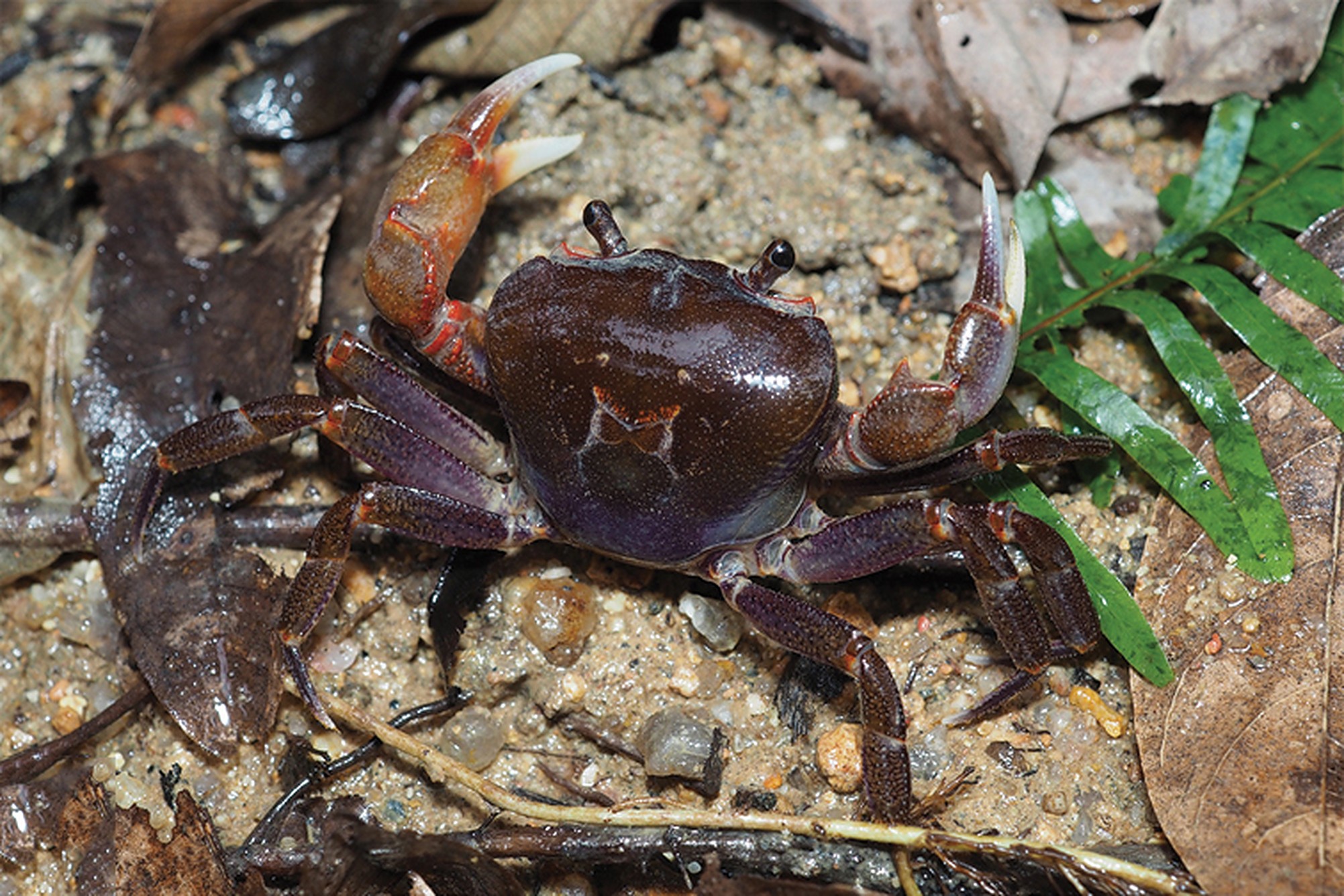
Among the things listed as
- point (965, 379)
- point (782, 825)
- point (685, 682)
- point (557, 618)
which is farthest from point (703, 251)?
point (782, 825)

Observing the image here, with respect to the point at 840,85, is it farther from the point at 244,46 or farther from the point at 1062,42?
the point at 244,46

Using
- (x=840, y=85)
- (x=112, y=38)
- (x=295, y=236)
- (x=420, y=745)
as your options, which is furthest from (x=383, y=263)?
(x=112, y=38)

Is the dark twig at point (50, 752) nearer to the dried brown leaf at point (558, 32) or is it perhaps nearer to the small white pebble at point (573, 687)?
the small white pebble at point (573, 687)

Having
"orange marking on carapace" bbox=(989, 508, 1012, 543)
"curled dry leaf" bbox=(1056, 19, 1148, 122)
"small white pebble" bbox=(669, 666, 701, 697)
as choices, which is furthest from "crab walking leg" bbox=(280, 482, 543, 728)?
"curled dry leaf" bbox=(1056, 19, 1148, 122)

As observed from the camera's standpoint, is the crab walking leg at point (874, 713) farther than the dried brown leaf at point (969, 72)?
No

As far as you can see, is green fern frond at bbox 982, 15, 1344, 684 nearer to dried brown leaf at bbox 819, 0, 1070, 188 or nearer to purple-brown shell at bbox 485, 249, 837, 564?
dried brown leaf at bbox 819, 0, 1070, 188

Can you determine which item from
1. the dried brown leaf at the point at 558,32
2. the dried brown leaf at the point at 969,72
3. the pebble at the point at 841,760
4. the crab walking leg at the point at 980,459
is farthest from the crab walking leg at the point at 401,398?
the dried brown leaf at the point at 969,72
